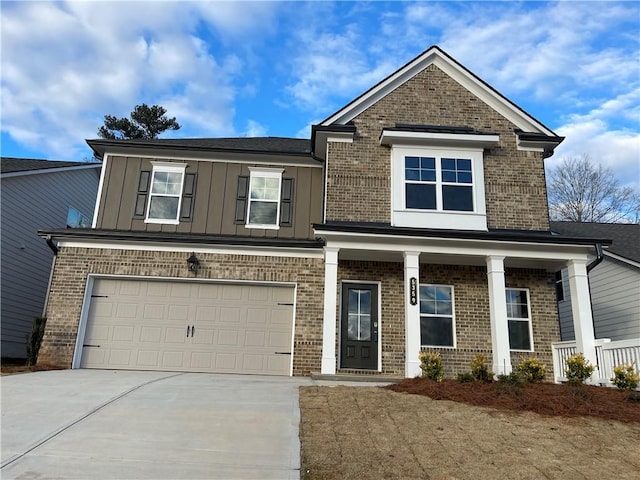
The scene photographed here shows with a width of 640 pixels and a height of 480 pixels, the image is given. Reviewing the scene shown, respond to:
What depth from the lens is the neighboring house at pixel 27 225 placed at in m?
13.5

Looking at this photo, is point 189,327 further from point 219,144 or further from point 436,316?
point 436,316

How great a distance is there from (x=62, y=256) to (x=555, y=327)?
39.1ft

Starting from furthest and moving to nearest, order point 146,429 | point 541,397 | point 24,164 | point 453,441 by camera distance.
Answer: point 24,164 < point 541,397 < point 146,429 < point 453,441

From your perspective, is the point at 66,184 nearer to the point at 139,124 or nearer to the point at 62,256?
the point at 62,256

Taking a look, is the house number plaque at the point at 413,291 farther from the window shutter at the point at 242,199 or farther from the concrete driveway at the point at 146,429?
the window shutter at the point at 242,199

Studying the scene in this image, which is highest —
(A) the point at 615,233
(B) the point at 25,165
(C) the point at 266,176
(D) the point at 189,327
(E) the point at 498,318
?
(B) the point at 25,165

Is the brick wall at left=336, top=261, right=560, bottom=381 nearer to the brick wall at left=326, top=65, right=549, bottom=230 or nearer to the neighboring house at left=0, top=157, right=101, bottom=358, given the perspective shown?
the brick wall at left=326, top=65, right=549, bottom=230

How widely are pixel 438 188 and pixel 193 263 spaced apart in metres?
6.20

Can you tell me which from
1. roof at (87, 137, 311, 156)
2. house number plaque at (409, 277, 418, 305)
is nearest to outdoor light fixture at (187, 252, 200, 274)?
roof at (87, 137, 311, 156)

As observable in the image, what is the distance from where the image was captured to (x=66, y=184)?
1614 cm

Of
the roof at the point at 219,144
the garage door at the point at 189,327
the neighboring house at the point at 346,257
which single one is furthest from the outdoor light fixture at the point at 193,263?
the roof at the point at 219,144

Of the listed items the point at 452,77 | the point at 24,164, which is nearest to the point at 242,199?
the point at 452,77

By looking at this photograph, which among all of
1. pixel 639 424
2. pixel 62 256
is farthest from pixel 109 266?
pixel 639 424

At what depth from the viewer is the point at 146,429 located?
221 inches
